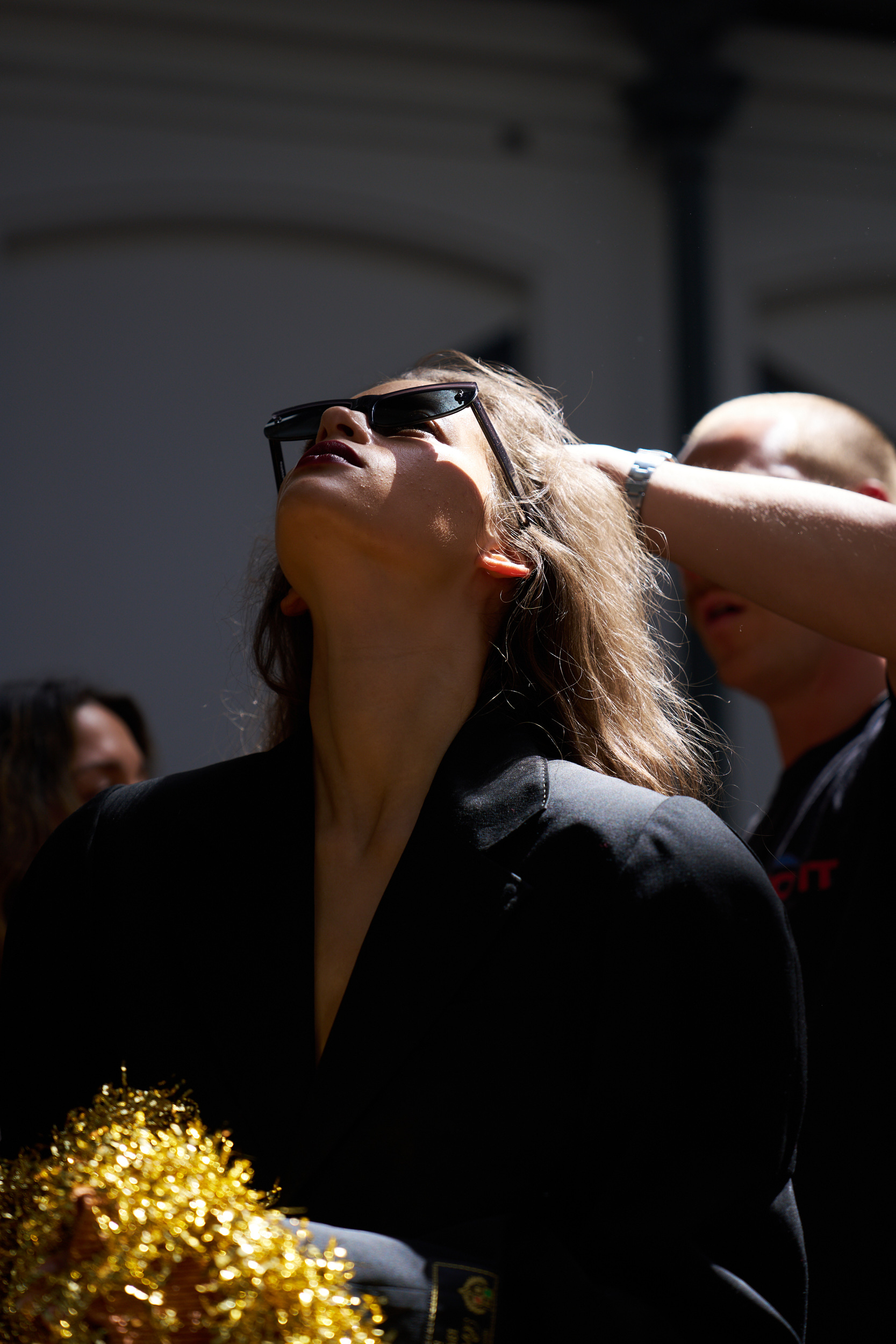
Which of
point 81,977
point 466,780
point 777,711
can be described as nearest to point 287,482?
point 466,780

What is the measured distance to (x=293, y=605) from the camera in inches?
72.0

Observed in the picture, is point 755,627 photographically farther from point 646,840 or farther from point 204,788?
point 204,788

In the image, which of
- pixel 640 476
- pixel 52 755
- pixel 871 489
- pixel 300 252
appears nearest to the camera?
pixel 640 476

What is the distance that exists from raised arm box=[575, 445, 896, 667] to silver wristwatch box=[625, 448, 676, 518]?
3 cm

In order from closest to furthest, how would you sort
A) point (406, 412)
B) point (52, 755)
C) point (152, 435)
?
point (406, 412), point (52, 755), point (152, 435)

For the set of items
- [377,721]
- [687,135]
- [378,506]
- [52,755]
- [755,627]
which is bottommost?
[52,755]

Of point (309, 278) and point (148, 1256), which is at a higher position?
point (309, 278)

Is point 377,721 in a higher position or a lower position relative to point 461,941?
higher

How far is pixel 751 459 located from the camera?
225 centimetres

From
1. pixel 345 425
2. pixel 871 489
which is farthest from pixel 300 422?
pixel 871 489

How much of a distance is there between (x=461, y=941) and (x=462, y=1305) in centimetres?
36

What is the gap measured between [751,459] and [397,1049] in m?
1.34

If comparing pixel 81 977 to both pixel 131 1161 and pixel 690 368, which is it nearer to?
pixel 131 1161

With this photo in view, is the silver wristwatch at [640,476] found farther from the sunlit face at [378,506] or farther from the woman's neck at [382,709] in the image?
the woman's neck at [382,709]
